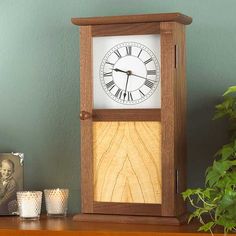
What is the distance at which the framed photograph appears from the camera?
2654 mm

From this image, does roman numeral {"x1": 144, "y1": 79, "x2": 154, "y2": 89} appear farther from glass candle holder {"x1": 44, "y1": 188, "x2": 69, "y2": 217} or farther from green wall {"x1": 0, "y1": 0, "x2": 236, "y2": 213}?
glass candle holder {"x1": 44, "y1": 188, "x2": 69, "y2": 217}

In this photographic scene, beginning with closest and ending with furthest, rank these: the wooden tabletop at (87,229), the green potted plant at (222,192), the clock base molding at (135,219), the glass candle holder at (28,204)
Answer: the green potted plant at (222,192)
the wooden tabletop at (87,229)
the clock base molding at (135,219)
the glass candle holder at (28,204)

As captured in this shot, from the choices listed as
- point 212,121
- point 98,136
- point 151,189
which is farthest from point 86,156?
point 212,121

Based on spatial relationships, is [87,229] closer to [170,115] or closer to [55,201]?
[55,201]

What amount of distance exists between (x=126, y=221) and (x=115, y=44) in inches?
20.3

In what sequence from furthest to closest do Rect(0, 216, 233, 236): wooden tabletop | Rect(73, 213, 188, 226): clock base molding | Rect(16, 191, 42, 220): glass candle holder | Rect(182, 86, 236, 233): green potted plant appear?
Rect(16, 191, 42, 220): glass candle holder < Rect(73, 213, 188, 226): clock base molding < Rect(0, 216, 233, 236): wooden tabletop < Rect(182, 86, 236, 233): green potted plant

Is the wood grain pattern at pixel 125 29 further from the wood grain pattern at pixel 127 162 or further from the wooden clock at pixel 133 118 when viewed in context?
the wood grain pattern at pixel 127 162

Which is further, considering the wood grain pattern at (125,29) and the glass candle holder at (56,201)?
the glass candle holder at (56,201)

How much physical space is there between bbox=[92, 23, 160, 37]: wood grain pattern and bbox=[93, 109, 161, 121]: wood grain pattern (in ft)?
0.73

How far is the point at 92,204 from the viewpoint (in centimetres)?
248

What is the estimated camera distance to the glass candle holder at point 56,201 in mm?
2611

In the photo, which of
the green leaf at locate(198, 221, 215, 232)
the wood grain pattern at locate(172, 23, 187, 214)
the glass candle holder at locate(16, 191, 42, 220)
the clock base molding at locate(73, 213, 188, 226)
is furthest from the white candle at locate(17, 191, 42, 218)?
the green leaf at locate(198, 221, 215, 232)

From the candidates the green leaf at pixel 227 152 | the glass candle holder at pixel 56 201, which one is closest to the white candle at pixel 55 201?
the glass candle holder at pixel 56 201

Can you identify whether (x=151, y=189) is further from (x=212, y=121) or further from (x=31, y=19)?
(x=31, y=19)
